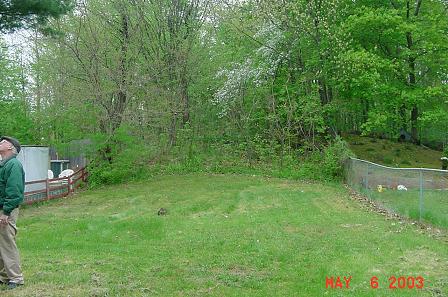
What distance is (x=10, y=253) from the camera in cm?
594

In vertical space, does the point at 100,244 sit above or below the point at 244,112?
below

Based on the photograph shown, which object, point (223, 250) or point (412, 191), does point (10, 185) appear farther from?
point (412, 191)

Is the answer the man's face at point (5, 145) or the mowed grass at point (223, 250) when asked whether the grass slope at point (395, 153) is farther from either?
the man's face at point (5, 145)

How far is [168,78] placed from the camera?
73.6 feet

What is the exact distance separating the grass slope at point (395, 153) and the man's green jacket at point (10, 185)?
20.4 metres

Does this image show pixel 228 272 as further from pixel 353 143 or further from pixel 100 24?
pixel 353 143

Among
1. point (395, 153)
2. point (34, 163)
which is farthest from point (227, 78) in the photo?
point (34, 163)

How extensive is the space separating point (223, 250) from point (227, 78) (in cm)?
1668

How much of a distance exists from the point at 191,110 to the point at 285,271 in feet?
60.3

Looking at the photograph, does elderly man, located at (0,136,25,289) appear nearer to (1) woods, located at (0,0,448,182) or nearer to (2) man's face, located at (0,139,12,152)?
(2) man's face, located at (0,139,12,152)

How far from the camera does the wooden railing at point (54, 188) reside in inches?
638

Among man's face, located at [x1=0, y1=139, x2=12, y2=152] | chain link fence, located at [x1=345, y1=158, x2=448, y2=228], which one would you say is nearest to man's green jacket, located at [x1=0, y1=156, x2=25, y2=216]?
man's face, located at [x1=0, y1=139, x2=12, y2=152]

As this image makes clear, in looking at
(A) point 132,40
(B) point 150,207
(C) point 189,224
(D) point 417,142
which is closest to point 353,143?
(D) point 417,142

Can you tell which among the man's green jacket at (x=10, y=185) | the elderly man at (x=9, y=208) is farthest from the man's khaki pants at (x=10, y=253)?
the man's green jacket at (x=10, y=185)
